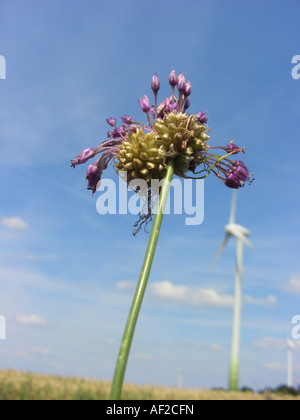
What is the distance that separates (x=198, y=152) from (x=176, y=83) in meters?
1.03

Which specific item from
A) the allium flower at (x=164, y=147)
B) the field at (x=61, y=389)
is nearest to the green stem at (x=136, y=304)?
→ the allium flower at (x=164, y=147)

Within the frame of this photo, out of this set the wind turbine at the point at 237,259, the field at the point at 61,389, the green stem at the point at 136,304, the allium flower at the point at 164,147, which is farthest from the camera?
the wind turbine at the point at 237,259

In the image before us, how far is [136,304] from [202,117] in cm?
277

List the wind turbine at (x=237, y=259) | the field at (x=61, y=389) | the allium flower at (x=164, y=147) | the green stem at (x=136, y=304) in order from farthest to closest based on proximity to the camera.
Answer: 1. the wind turbine at (x=237, y=259)
2. the field at (x=61, y=389)
3. the allium flower at (x=164, y=147)
4. the green stem at (x=136, y=304)

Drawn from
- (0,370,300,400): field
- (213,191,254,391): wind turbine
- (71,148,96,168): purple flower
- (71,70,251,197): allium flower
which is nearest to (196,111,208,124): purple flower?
(71,70,251,197): allium flower

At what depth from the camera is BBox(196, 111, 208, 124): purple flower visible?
5.63m

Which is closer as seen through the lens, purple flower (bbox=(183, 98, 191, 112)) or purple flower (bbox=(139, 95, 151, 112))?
purple flower (bbox=(183, 98, 191, 112))

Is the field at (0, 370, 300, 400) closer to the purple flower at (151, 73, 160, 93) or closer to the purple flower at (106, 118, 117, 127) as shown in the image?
the purple flower at (106, 118, 117, 127)

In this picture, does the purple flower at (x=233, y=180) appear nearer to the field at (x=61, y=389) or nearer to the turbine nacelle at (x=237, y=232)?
the field at (x=61, y=389)

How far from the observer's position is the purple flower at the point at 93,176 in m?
5.68

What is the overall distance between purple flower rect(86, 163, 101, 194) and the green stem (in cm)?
113
